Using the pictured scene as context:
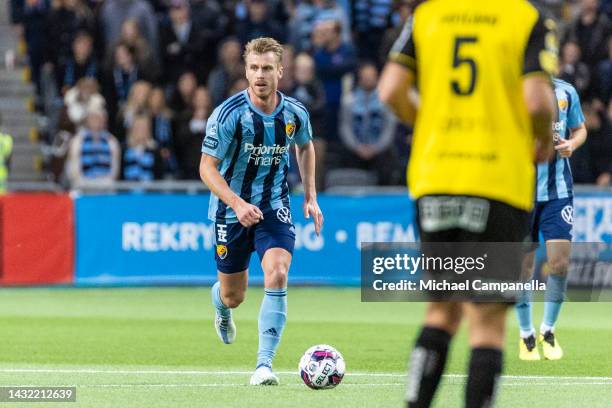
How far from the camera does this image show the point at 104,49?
2309 cm

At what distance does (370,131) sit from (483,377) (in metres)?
15.3

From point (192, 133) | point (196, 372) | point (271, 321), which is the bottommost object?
point (196, 372)

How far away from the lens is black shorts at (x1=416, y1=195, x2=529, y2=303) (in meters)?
6.28

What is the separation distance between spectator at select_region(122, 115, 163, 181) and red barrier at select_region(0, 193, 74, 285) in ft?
5.14

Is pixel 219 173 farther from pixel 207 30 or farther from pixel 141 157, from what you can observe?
pixel 207 30

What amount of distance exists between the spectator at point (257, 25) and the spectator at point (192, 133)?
1172 mm

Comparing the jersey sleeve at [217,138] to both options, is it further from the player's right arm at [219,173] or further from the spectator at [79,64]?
the spectator at [79,64]

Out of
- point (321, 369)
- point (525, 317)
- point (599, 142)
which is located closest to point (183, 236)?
point (599, 142)

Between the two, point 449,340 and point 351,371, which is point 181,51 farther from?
point 449,340

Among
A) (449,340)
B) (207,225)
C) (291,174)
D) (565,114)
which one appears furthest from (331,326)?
(449,340)

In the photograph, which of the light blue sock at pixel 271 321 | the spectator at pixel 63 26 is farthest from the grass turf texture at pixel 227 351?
the spectator at pixel 63 26

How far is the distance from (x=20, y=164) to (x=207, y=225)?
5.60 metres

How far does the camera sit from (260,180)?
10.6m

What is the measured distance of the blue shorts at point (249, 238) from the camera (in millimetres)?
10367
